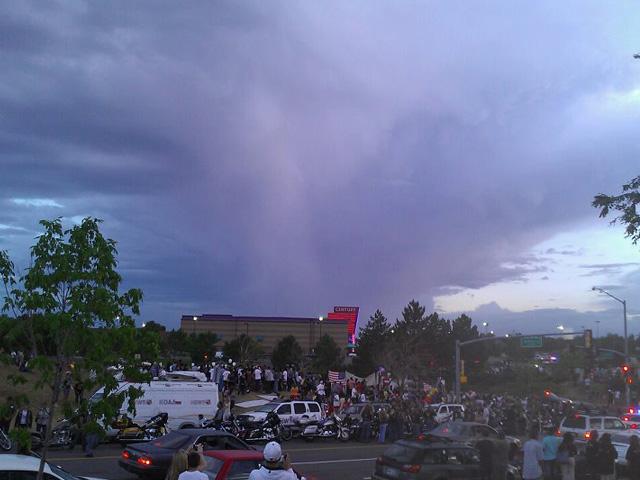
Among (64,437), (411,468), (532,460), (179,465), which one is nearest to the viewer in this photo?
(179,465)

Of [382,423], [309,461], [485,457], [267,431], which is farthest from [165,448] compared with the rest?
[382,423]

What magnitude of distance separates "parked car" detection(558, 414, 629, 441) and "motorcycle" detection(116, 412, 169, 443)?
15320 mm

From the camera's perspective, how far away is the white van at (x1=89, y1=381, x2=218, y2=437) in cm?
2627

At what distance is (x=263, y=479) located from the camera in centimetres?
686

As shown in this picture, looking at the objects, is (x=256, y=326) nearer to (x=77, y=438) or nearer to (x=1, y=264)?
(x=77, y=438)

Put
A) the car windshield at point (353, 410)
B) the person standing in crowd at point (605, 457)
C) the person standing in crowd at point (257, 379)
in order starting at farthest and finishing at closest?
the person standing in crowd at point (257, 379), the car windshield at point (353, 410), the person standing in crowd at point (605, 457)

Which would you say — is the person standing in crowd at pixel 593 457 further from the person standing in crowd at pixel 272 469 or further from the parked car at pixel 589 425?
the person standing in crowd at pixel 272 469

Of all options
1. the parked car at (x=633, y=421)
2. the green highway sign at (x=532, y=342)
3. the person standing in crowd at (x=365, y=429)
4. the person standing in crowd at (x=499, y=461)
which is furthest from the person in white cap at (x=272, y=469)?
the green highway sign at (x=532, y=342)

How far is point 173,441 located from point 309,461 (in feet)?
23.7

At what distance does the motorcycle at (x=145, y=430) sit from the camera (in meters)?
24.7

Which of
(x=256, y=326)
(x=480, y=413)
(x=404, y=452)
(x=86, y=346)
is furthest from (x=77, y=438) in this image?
(x=256, y=326)

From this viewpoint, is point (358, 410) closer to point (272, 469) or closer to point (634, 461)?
point (634, 461)

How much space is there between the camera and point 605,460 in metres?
15.1

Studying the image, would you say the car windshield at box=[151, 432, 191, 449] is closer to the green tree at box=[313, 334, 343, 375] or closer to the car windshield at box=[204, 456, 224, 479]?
the car windshield at box=[204, 456, 224, 479]
